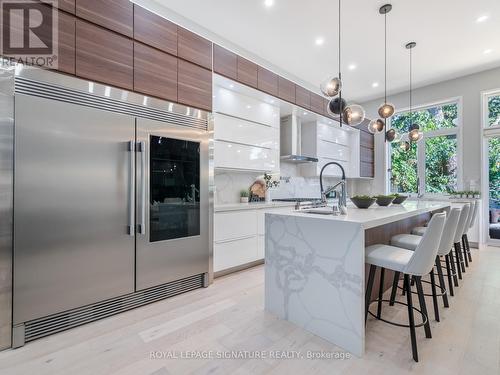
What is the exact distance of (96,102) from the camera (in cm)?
211

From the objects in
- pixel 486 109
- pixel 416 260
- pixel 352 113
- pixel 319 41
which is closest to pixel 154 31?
pixel 352 113

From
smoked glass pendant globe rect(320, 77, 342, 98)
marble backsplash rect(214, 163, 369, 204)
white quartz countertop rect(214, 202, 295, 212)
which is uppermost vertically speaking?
smoked glass pendant globe rect(320, 77, 342, 98)

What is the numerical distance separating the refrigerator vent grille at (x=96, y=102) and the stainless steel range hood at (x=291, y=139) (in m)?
2.16

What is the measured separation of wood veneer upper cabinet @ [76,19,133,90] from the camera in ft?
6.78

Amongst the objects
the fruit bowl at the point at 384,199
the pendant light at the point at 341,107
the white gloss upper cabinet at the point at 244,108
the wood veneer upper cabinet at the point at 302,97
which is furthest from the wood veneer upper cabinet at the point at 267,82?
the fruit bowl at the point at 384,199

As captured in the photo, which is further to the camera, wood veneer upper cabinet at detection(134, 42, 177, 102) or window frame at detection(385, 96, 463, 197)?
window frame at detection(385, 96, 463, 197)

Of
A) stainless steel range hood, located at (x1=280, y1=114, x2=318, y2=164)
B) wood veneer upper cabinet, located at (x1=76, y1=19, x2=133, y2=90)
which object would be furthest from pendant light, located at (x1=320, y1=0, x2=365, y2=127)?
wood veneer upper cabinet, located at (x1=76, y1=19, x2=133, y2=90)

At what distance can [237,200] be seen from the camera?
408cm

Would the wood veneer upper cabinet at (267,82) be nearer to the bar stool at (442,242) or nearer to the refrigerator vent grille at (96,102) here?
the refrigerator vent grille at (96,102)

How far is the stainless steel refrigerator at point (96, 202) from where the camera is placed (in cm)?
182

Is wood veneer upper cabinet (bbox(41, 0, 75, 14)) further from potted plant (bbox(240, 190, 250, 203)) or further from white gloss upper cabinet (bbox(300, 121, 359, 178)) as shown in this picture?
white gloss upper cabinet (bbox(300, 121, 359, 178))

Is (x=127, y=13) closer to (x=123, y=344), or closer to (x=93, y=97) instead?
(x=93, y=97)

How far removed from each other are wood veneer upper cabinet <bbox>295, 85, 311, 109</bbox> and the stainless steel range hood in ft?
0.98

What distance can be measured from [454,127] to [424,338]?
16.3 ft
